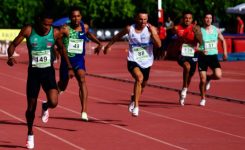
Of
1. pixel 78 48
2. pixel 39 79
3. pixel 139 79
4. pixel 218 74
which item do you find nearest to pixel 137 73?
pixel 139 79

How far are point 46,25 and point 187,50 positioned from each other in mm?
6025

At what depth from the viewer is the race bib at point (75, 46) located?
43.4 ft

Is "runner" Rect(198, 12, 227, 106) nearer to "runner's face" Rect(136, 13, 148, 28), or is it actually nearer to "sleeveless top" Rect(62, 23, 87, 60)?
"runner's face" Rect(136, 13, 148, 28)

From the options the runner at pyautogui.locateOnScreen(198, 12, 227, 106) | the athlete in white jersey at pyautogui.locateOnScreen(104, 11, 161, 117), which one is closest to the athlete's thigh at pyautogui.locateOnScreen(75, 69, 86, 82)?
the athlete in white jersey at pyautogui.locateOnScreen(104, 11, 161, 117)

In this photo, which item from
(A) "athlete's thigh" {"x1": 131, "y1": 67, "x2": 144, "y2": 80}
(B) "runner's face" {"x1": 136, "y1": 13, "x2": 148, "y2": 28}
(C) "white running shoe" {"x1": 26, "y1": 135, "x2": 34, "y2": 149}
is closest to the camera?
(C) "white running shoe" {"x1": 26, "y1": 135, "x2": 34, "y2": 149}

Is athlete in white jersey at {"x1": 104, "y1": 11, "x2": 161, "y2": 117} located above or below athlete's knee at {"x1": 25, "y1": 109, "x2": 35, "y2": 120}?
above

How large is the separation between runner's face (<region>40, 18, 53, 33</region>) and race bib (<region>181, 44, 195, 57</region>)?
587 centimetres

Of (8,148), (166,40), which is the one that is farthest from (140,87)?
(166,40)

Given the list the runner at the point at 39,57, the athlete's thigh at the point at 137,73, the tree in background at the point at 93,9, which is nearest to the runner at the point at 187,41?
the athlete's thigh at the point at 137,73

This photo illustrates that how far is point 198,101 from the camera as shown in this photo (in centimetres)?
1711

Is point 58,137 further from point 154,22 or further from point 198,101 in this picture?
point 154,22

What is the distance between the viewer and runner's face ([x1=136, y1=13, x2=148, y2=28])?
1309 cm

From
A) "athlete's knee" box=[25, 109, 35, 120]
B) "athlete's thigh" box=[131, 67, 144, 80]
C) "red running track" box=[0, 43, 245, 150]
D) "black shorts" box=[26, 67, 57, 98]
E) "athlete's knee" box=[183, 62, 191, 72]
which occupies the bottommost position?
"red running track" box=[0, 43, 245, 150]

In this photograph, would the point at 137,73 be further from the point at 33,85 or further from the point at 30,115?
the point at 30,115
